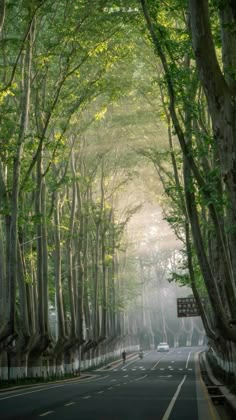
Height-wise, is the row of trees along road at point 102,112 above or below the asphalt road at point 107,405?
above

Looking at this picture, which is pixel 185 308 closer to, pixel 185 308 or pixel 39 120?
pixel 185 308

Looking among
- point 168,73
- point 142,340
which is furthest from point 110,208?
point 142,340

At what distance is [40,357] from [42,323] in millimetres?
3373

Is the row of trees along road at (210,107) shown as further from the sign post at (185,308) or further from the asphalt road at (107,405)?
the sign post at (185,308)

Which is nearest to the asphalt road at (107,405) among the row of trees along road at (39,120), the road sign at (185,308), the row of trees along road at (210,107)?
the row of trees along road at (210,107)

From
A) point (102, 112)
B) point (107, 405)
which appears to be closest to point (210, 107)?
point (107, 405)

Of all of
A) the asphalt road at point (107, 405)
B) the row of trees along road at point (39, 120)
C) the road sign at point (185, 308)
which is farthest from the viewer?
the road sign at point (185, 308)

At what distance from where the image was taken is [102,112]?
3077cm

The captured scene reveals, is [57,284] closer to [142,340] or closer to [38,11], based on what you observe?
[38,11]

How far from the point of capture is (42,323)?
31.9 m

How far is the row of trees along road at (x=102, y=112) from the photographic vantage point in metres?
11.2

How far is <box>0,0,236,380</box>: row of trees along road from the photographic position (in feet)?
36.7

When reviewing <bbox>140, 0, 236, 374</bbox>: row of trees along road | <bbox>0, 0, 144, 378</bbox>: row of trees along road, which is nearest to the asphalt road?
<bbox>140, 0, 236, 374</bbox>: row of trees along road

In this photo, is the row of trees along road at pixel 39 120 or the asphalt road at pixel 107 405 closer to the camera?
the asphalt road at pixel 107 405
